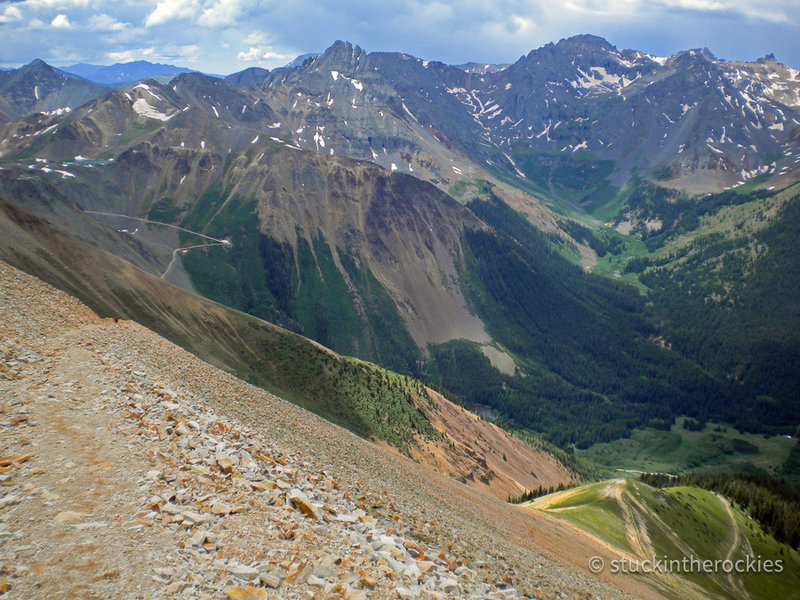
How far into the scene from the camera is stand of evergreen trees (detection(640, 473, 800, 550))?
100m

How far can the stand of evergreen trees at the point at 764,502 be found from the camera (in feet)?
330

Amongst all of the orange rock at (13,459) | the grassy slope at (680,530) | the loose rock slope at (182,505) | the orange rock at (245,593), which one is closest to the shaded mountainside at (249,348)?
the grassy slope at (680,530)

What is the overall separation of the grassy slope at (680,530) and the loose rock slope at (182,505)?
42930 mm

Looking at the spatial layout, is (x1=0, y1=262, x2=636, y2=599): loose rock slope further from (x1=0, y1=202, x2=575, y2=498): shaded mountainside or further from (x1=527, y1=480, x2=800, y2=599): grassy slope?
(x1=527, y1=480, x2=800, y2=599): grassy slope

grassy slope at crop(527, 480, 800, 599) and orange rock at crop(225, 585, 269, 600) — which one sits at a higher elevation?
orange rock at crop(225, 585, 269, 600)

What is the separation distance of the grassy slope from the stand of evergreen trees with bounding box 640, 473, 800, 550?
139 inches

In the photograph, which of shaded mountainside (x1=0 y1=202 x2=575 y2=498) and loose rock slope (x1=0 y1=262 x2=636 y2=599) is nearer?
loose rock slope (x1=0 y1=262 x2=636 y2=599)

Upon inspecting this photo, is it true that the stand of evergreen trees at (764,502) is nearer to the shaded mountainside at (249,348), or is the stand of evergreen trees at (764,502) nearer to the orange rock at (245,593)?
the shaded mountainside at (249,348)

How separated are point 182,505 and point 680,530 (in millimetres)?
92668

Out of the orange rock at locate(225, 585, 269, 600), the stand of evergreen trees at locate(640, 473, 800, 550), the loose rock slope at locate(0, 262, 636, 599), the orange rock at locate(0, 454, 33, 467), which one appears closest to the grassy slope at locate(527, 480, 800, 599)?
the stand of evergreen trees at locate(640, 473, 800, 550)

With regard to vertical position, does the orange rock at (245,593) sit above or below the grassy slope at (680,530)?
above

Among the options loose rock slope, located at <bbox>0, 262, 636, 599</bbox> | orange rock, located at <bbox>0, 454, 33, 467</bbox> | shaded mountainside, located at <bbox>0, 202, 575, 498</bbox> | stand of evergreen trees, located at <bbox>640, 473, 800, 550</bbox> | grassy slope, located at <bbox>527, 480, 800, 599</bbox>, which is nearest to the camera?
loose rock slope, located at <bbox>0, 262, 636, 599</bbox>

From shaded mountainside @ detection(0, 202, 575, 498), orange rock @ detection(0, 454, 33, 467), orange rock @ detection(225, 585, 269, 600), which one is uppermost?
orange rock @ detection(0, 454, 33, 467)

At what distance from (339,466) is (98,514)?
14643 mm
